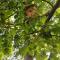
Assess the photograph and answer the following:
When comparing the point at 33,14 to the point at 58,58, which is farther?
the point at 58,58

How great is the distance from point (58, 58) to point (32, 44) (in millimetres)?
269

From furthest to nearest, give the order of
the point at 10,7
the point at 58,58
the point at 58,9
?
the point at 58,58 < the point at 58,9 < the point at 10,7

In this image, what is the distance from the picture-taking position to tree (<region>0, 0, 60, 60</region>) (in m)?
0.88

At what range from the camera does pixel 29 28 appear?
855mm

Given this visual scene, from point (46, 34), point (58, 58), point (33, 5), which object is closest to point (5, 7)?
point (33, 5)

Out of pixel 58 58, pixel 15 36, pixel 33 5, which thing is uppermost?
pixel 33 5

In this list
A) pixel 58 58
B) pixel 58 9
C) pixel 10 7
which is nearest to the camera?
pixel 10 7

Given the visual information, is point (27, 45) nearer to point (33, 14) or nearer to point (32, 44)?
point (32, 44)

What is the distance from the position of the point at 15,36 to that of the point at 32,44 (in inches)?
3.7

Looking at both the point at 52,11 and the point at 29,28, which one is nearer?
the point at 29,28

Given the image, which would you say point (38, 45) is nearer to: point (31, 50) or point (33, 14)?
point (31, 50)

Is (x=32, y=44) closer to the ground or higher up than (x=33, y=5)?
closer to the ground

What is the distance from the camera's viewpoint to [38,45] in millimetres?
986

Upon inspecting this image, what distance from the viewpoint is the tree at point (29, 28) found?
88 centimetres
